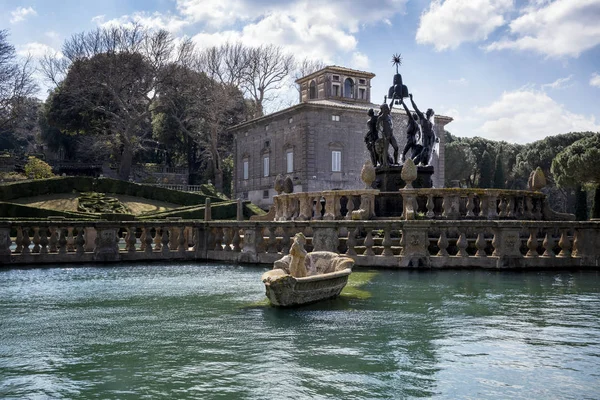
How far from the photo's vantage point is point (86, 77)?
5297 centimetres

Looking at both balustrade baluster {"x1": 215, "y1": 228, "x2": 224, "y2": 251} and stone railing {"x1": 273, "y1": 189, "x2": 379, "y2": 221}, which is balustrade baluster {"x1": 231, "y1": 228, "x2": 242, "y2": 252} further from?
stone railing {"x1": 273, "y1": 189, "x2": 379, "y2": 221}

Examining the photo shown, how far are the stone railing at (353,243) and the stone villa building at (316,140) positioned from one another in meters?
25.6

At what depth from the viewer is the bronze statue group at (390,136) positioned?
73.2 ft

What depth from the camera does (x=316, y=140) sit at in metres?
45.9

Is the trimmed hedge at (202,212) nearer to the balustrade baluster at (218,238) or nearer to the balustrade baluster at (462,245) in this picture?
the balustrade baluster at (218,238)

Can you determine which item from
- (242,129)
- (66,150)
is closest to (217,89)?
(242,129)

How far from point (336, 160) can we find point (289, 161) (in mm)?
3962

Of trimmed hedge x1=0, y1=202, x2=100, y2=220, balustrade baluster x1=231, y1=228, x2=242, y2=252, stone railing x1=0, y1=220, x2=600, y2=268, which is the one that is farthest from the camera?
trimmed hedge x1=0, y1=202, x2=100, y2=220

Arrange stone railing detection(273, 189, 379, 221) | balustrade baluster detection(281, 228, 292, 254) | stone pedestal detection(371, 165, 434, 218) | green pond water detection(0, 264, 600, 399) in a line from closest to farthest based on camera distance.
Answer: green pond water detection(0, 264, 600, 399)
balustrade baluster detection(281, 228, 292, 254)
stone railing detection(273, 189, 379, 221)
stone pedestal detection(371, 165, 434, 218)

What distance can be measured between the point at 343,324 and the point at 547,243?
923 cm

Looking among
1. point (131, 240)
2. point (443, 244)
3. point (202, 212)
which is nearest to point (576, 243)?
point (443, 244)

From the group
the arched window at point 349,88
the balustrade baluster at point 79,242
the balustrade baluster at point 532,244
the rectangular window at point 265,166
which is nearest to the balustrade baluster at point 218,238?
the balustrade baluster at point 79,242

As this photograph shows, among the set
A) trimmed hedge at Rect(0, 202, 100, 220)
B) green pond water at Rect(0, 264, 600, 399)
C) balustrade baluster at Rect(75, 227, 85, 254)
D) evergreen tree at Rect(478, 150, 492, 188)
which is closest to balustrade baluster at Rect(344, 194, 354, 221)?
green pond water at Rect(0, 264, 600, 399)

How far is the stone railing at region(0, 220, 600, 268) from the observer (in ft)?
52.6
